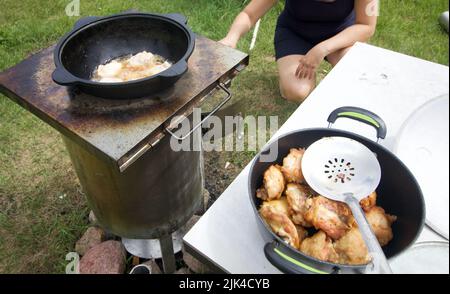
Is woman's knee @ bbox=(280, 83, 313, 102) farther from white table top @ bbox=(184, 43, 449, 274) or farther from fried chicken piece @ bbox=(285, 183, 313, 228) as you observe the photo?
fried chicken piece @ bbox=(285, 183, 313, 228)

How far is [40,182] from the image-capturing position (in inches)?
114

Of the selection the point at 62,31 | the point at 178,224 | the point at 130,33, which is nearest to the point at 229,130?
the point at 178,224

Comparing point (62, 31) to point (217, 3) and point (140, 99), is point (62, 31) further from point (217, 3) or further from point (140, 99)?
point (140, 99)

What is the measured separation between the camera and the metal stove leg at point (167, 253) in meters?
2.15

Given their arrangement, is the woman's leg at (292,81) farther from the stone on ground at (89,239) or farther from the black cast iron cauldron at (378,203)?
the stone on ground at (89,239)

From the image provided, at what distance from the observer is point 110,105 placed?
148 cm

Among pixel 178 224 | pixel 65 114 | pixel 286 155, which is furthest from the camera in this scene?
pixel 178 224

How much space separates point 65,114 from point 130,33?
0.64m

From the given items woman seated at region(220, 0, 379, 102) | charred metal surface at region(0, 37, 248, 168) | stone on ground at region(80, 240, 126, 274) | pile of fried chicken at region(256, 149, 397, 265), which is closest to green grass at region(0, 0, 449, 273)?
stone on ground at region(80, 240, 126, 274)

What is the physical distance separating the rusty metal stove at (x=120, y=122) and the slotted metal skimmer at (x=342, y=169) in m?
0.60

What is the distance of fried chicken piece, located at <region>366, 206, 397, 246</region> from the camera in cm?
111

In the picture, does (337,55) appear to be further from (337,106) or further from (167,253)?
(167,253)

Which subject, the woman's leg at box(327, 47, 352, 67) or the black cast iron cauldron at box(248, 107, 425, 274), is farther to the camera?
the woman's leg at box(327, 47, 352, 67)
